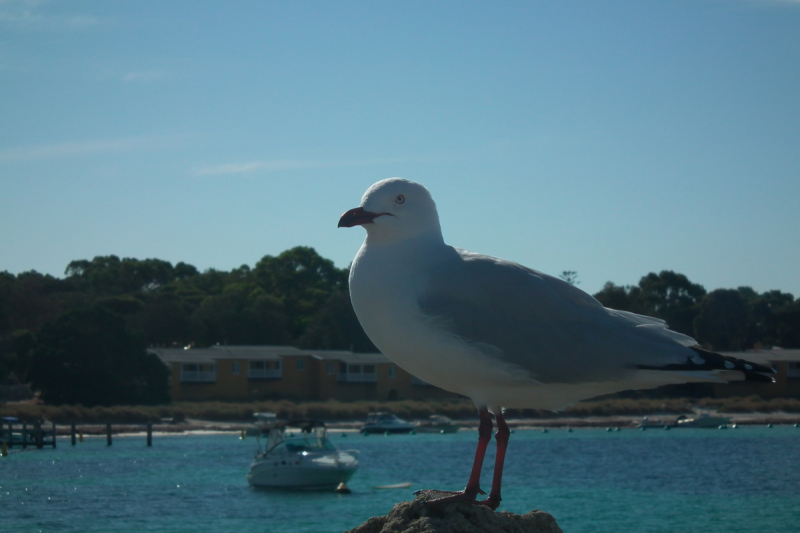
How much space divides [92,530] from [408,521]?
99.2 feet

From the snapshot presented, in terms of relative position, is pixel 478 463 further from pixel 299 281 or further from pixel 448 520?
pixel 299 281

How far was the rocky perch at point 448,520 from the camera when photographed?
5.52 metres

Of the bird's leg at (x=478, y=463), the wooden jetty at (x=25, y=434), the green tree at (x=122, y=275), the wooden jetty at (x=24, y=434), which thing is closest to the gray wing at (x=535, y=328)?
the bird's leg at (x=478, y=463)

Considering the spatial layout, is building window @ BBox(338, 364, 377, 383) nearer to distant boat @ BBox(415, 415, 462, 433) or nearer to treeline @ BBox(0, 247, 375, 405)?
treeline @ BBox(0, 247, 375, 405)

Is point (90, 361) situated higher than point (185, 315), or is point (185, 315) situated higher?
point (185, 315)

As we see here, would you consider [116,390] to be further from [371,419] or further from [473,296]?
[473,296]

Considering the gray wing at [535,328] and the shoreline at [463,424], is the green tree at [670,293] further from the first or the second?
the gray wing at [535,328]

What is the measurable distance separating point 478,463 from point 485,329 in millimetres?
754

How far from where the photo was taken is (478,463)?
5191 mm

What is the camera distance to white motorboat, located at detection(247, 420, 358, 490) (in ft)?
135

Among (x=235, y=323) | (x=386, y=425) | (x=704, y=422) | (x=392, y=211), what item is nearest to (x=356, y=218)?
(x=392, y=211)

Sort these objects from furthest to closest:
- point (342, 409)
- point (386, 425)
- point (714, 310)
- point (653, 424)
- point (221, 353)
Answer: point (653, 424) < point (342, 409) < point (221, 353) < point (386, 425) < point (714, 310)

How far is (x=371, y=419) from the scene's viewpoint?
249 feet

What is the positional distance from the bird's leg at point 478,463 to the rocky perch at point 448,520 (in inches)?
4.1
